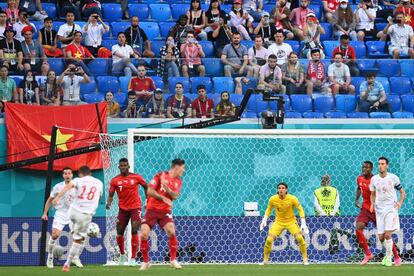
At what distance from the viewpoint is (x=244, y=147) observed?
24594mm

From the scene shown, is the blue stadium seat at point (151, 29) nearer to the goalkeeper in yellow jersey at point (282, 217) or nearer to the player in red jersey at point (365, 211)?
the goalkeeper in yellow jersey at point (282, 217)

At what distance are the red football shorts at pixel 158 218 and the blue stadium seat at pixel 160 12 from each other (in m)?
9.84

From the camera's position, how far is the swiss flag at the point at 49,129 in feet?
77.0

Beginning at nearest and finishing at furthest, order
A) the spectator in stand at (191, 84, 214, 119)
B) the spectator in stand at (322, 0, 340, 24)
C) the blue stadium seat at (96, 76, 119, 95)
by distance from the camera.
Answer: the blue stadium seat at (96, 76, 119, 95) < the spectator in stand at (191, 84, 214, 119) < the spectator in stand at (322, 0, 340, 24)

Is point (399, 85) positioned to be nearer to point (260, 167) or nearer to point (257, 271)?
point (260, 167)

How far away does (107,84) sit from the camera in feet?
76.4

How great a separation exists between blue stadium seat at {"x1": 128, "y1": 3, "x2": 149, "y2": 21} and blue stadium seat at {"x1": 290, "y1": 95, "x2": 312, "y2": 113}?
16.0ft

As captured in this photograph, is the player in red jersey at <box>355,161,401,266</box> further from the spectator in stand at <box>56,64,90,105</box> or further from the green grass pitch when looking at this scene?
the spectator in stand at <box>56,64,90,105</box>

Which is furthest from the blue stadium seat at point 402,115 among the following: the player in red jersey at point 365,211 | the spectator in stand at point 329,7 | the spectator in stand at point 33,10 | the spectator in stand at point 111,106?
the spectator in stand at point 33,10

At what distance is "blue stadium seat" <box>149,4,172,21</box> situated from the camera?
2727cm

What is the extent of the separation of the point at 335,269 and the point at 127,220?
3.99 meters

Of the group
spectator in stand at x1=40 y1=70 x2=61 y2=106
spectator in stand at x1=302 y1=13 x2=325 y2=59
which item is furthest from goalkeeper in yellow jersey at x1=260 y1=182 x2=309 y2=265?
spectator in stand at x1=302 y1=13 x2=325 y2=59

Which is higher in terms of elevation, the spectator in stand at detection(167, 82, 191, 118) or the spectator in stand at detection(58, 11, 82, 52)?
the spectator in stand at detection(58, 11, 82, 52)

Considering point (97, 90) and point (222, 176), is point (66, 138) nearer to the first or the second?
point (97, 90)
